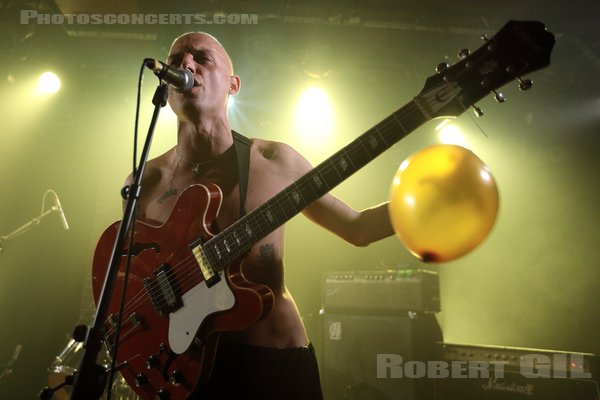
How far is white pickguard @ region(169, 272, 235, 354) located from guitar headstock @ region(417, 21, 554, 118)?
1227 mm

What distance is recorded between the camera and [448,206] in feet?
3.76

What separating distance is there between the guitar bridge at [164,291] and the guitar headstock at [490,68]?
149cm

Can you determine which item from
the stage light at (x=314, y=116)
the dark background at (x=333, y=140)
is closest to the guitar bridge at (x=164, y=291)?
the dark background at (x=333, y=140)

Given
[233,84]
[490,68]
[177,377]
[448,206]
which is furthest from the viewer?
[233,84]

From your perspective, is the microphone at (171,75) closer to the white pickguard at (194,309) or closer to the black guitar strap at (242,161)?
the black guitar strap at (242,161)

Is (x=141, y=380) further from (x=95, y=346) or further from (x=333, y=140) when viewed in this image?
(x=333, y=140)

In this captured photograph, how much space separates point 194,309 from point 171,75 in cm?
117

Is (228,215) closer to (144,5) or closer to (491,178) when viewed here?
(491,178)

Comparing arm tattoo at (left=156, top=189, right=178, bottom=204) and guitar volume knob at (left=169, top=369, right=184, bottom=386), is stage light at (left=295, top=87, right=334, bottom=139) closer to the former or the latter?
arm tattoo at (left=156, top=189, right=178, bottom=204)

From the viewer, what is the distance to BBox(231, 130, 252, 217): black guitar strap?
2.14 m

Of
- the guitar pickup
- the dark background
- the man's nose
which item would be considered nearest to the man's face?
the man's nose

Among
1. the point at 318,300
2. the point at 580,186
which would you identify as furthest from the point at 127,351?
the point at 580,186

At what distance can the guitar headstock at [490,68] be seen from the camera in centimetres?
149

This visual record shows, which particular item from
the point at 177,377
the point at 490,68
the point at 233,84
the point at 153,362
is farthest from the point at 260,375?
the point at 233,84
